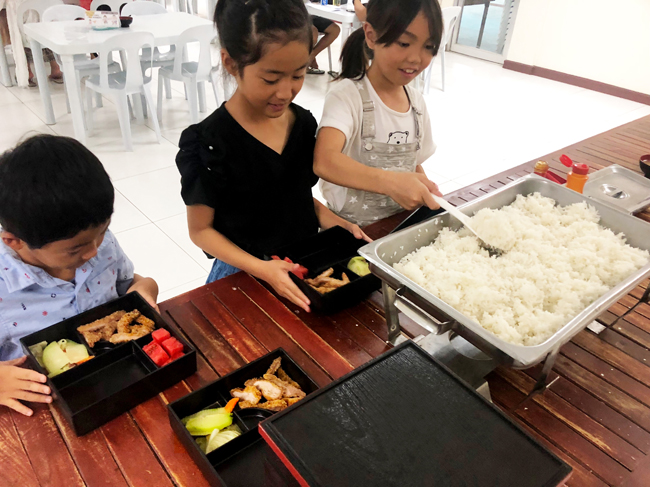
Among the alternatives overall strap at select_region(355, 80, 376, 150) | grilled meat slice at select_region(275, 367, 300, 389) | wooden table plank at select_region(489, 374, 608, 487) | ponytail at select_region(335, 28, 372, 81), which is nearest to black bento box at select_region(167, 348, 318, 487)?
grilled meat slice at select_region(275, 367, 300, 389)

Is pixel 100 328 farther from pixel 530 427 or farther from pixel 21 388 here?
pixel 530 427

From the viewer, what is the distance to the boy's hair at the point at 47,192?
774mm

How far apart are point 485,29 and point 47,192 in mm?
6729

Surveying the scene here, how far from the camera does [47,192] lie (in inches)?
30.7

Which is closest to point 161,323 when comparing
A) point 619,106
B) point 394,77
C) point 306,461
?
point 306,461

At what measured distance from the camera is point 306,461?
51 centimetres

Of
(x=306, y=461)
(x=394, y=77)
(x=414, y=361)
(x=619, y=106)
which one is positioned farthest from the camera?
(x=619, y=106)

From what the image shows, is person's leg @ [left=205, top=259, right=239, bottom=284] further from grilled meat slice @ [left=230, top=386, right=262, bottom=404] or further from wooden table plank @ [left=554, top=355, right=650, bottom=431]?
wooden table plank @ [left=554, top=355, right=650, bottom=431]

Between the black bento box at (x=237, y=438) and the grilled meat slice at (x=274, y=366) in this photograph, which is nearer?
the black bento box at (x=237, y=438)

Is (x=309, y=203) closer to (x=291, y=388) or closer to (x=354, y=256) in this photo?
(x=354, y=256)

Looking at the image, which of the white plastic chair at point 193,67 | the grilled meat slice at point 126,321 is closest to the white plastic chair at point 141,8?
the white plastic chair at point 193,67

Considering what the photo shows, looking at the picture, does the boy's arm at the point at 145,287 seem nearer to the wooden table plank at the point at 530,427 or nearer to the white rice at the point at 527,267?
the white rice at the point at 527,267

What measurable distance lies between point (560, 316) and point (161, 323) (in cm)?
71

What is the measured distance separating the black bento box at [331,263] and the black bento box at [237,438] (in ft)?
0.64
